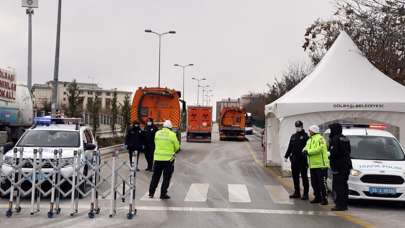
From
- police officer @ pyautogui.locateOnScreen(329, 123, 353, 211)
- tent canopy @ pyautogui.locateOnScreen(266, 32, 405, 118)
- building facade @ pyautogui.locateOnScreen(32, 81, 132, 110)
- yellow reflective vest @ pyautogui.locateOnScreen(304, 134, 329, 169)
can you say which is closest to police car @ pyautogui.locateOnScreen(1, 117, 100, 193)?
yellow reflective vest @ pyautogui.locateOnScreen(304, 134, 329, 169)

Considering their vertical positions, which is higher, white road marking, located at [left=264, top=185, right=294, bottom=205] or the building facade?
the building facade

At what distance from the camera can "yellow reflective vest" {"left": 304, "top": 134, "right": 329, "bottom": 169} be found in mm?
12984

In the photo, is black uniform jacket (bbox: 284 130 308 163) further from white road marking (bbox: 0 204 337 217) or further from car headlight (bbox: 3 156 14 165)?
car headlight (bbox: 3 156 14 165)

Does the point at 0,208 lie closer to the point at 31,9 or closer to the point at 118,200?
the point at 118,200

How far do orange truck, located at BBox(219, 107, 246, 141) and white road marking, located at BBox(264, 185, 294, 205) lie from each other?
36.2 m

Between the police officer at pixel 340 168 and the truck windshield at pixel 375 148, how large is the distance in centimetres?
153

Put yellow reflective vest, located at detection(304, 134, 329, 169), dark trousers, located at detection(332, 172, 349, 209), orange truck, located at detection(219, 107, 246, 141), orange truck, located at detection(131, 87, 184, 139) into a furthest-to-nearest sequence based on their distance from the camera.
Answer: orange truck, located at detection(219, 107, 246, 141) < orange truck, located at detection(131, 87, 184, 139) < yellow reflective vest, located at detection(304, 134, 329, 169) < dark trousers, located at detection(332, 172, 349, 209)

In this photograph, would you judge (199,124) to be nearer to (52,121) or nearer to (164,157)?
(52,121)

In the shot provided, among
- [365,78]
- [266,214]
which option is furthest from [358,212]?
[365,78]

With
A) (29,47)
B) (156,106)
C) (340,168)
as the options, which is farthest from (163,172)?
(29,47)

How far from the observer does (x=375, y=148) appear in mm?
14195

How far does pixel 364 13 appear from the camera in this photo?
19.7 meters

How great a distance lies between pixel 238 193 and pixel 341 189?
3.16 metres

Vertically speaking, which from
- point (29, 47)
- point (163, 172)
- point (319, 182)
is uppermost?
point (29, 47)
